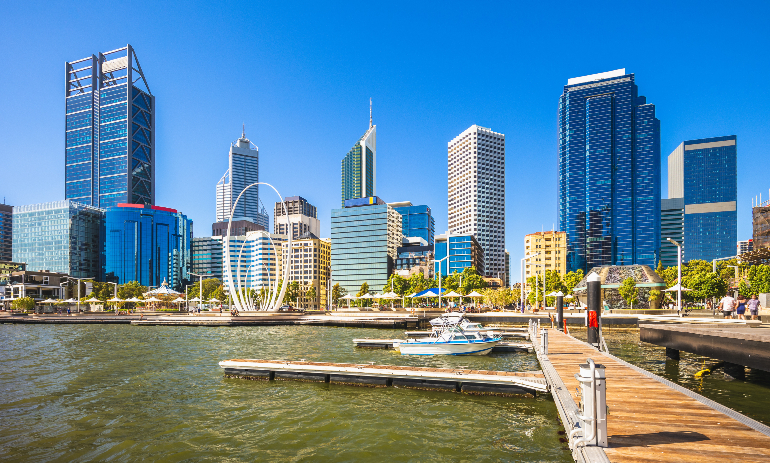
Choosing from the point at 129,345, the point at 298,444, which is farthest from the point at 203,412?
the point at 129,345

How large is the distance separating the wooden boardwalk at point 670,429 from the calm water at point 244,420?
8.69 ft

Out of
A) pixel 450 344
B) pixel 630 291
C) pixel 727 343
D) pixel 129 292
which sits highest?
pixel 727 343

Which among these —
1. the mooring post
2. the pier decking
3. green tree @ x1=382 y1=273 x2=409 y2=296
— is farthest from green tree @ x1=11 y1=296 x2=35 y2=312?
the pier decking

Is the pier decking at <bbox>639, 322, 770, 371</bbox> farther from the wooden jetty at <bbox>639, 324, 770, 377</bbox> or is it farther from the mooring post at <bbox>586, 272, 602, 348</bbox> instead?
the mooring post at <bbox>586, 272, 602, 348</bbox>

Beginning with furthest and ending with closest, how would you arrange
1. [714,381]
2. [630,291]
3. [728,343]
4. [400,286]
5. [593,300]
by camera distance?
[400,286]
[630,291]
[593,300]
[714,381]
[728,343]

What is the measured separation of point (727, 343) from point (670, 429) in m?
11.1

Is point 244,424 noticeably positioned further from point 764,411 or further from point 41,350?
point 41,350

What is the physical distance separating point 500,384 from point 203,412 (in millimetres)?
11751

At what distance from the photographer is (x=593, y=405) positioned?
761cm

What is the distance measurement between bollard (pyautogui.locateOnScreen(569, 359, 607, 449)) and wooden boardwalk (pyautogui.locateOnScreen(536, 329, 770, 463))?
29 centimetres

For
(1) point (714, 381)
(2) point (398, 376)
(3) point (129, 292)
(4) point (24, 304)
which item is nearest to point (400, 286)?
(3) point (129, 292)

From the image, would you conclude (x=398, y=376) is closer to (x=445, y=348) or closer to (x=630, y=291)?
(x=445, y=348)

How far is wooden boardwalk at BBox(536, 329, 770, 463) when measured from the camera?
24.0ft

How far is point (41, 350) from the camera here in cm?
3634
